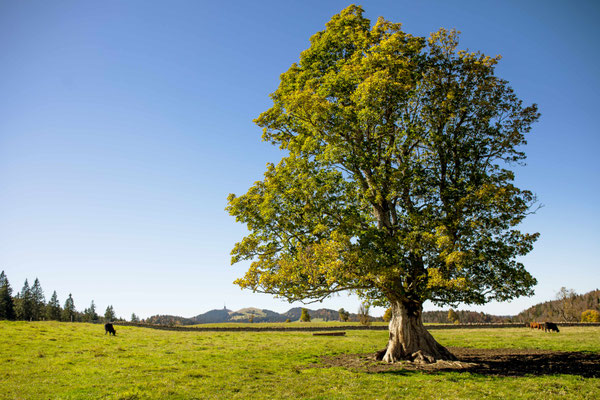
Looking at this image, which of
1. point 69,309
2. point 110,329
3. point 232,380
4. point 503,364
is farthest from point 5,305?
point 503,364

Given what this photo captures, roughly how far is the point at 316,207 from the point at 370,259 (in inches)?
161

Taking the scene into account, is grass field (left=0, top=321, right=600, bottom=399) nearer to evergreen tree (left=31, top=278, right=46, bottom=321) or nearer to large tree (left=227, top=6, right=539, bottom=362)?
large tree (left=227, top=6, right=539, bottom=362)

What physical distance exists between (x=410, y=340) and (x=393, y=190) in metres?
8.95

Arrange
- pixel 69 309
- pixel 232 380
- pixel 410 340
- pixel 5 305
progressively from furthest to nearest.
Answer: pixel 69 309, pixel 5 305, pixel 410 340, pixel 232 380

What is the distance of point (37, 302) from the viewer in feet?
384

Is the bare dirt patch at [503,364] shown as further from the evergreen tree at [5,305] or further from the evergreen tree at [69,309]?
the evergreen tree at [69,309]

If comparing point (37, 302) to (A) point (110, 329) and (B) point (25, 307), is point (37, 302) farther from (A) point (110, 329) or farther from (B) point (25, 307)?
(A) point (110, 329)

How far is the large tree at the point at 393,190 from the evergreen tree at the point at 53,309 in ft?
411

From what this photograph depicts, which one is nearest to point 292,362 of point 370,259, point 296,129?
point 370,259

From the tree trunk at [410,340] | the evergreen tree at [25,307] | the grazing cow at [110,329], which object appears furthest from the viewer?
the evergreen tree at [25,307]

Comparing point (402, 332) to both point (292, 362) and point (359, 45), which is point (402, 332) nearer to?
point (292, 362)

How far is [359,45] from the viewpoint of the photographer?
848 inches

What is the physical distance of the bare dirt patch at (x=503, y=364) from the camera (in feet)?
52.4

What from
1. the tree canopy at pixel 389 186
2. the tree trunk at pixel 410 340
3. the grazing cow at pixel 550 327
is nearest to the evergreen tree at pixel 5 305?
the tree canopy at pixel 389 186
